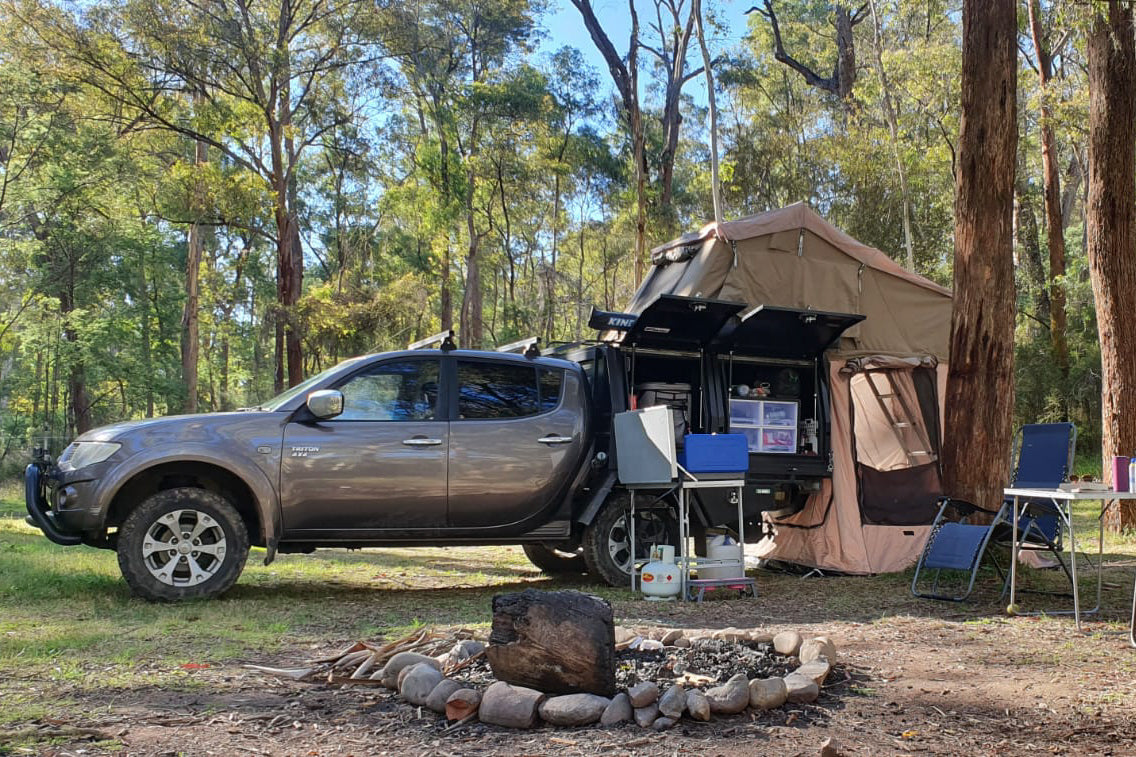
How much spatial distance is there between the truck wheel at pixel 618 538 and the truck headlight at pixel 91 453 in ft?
11.0

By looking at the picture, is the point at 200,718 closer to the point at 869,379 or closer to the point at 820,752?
the point at 820,752

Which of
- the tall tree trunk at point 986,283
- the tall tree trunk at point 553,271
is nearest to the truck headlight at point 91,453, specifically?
the tall tree trunk at point 986,283

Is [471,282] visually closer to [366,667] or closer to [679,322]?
[679,322]

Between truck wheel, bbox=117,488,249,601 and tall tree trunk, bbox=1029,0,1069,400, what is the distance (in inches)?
621

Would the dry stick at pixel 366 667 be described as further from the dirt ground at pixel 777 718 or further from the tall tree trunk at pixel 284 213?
the tall tree trunk at pixel 284 213

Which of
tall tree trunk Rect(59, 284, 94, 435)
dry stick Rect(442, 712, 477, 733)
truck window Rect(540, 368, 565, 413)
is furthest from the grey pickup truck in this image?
tall tree trunk Rect(59, 284, 94, 435)

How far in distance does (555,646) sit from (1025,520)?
4.25m

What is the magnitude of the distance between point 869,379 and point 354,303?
16719 millimetres

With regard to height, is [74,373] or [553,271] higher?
[553,271]

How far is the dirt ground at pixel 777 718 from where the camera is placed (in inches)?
123

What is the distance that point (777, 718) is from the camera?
3.45 m

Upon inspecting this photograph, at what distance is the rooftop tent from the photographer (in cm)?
805

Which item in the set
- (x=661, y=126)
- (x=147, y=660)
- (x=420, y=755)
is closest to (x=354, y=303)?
(x=661, y=126)

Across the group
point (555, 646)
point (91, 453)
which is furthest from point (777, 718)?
point (91, 453)
